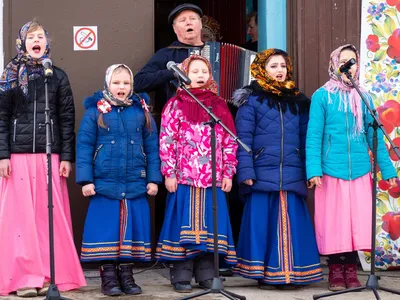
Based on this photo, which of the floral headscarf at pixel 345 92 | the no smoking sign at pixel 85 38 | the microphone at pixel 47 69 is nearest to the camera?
the microphone at pixel 47 69

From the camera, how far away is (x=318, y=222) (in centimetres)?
603

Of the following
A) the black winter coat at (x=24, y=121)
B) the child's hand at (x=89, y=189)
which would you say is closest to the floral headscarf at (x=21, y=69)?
the black winter coat at (x=24, y=121)

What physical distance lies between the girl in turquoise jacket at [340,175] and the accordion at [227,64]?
28.6 inches

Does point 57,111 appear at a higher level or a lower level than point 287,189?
higher

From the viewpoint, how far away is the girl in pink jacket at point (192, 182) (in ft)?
18.9

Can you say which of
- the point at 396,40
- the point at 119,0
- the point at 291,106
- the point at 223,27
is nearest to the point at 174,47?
the point at 119,0

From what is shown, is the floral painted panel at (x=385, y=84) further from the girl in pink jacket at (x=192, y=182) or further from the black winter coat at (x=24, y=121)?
the black winter coat at (x=24, y=121)

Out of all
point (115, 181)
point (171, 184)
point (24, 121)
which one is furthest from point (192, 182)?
point (24, 121)

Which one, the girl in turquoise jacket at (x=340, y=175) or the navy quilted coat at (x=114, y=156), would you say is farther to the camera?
the girl in turquoise jacket at (x=340, y=175)

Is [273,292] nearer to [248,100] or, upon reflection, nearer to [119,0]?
[248,100]

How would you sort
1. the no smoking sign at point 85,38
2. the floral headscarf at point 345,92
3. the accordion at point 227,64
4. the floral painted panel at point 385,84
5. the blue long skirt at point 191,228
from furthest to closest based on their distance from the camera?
the floral painted panel at point 385,84 < the no smoking sign at point 85,38 < the accordion at point 227,64 < the floral headscarf at point 345,92 < the blue long skirt at point 191,228

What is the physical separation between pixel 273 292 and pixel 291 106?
1.35 m

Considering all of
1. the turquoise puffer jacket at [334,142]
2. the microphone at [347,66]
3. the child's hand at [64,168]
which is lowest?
the child's hand at [64,168]

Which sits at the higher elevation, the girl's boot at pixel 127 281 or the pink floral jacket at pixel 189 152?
the pink floral jacket at pixel 189 152
